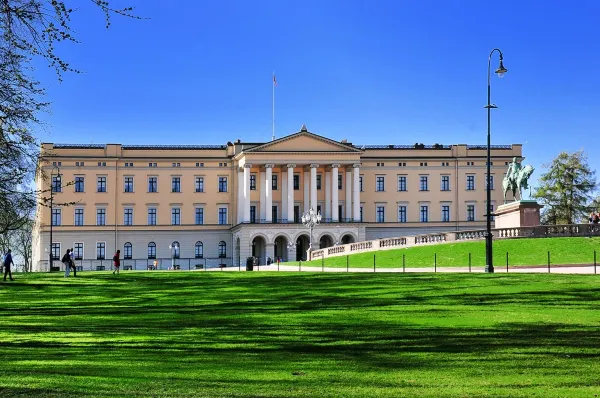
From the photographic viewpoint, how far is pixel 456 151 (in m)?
102

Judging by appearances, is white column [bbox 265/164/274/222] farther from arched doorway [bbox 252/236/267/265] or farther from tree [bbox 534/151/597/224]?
tree [bbox 534/151/597/224]

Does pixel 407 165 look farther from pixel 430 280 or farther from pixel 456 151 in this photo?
pixel 430 280

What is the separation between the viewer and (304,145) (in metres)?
95.8

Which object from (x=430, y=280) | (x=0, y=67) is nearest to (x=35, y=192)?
(x=0, y=67)

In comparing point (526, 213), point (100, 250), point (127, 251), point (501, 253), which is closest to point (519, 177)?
point (526, 213)

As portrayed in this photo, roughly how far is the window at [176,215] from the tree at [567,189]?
1835 inches

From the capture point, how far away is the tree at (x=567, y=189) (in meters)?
98.6

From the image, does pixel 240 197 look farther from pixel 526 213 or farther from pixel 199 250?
pixel 526 213

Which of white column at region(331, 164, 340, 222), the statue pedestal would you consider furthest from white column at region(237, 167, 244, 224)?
the statue pedestal

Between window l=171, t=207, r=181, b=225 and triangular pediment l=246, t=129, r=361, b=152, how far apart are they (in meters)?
13.6

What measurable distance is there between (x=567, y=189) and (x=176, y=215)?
165 ft

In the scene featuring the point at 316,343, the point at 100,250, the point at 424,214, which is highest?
the point at 424,214

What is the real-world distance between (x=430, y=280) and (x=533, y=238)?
2719 centimetres

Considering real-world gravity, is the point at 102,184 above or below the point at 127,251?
above
